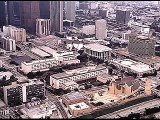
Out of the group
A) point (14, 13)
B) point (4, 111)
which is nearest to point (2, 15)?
point (14, 13)

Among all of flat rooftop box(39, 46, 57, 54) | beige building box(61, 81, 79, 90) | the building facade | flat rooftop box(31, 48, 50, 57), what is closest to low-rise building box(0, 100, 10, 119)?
beige building box(61, 81, 79, 90)

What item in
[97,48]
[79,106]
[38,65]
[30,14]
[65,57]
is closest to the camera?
[79,106]

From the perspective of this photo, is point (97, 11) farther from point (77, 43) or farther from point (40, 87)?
point (40, 87)

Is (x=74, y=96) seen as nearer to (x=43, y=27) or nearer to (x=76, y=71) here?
(x=76, y=71)

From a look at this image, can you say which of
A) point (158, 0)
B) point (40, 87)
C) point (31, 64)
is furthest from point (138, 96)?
point (158, 0)

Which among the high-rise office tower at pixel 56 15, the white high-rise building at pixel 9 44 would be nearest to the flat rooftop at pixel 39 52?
the white high-rise building at pixel 9 44

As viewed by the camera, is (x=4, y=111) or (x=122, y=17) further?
(x=122, y=17)

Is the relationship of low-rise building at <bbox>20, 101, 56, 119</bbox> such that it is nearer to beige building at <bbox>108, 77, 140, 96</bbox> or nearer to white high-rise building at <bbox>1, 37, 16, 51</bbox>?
beige building at <bbox>108, 77, 140, 96</bbox>

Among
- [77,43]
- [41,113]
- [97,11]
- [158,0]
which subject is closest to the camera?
[41,113]
